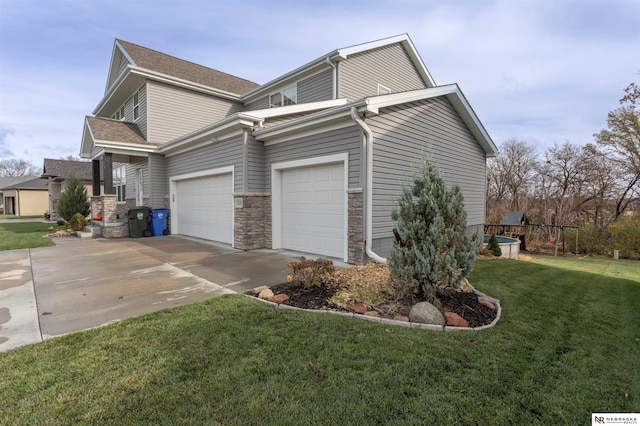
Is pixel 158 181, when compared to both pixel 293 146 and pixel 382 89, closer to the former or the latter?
pixel 293 146

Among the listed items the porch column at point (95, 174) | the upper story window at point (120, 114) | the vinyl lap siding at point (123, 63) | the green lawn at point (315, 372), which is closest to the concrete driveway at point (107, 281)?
the green lawn at point (315, 372)

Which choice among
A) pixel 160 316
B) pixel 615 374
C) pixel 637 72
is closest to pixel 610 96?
pixel 637 72

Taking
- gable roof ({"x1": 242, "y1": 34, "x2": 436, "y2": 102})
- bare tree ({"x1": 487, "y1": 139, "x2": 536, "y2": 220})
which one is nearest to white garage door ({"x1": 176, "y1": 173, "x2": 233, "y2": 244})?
gable roof ({"x1": 242, "y1": 34, "x2": 436, "y2": 102})

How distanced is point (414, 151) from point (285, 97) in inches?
265

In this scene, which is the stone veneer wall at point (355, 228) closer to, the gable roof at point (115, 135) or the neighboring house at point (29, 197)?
the gable roof at point (115, 135)

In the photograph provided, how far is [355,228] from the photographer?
6688 mm

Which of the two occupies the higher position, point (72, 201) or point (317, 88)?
point (317, 88)

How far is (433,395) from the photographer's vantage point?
2334 millimetres

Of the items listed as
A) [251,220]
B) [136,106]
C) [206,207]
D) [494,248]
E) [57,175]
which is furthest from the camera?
[57,175]

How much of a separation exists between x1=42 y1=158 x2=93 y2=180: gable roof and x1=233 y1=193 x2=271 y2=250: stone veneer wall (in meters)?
22.0

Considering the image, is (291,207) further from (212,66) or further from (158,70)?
(212,66)

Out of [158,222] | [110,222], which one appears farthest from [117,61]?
[158,222]

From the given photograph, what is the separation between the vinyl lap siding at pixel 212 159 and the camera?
889 cm

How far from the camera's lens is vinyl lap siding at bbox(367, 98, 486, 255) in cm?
689
